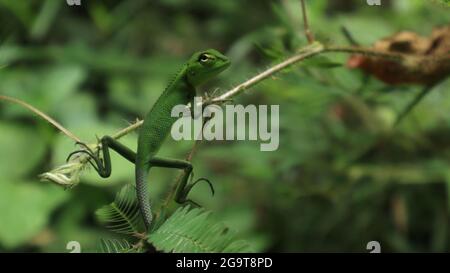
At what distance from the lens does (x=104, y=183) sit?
265 cm

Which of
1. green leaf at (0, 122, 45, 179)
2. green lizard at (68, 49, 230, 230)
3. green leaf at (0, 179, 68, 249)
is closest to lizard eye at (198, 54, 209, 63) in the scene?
green lizard at (68, 49, 230, 230)

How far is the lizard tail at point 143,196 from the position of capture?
1.03 meters

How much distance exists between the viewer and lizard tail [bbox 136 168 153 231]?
1026mm

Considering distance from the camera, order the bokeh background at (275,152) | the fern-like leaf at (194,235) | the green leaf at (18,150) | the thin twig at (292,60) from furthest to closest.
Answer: the green leaf at (18,150) → the bokeh background at (275,152) → the thin twig at (292,60) → the fern-like leaf at (194,235)

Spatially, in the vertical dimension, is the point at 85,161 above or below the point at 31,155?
below

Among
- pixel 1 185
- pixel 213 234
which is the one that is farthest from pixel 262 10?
pixel 213 234

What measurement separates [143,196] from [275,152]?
158cm

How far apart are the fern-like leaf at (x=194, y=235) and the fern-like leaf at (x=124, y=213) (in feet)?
0.25

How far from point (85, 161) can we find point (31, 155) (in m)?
2.04

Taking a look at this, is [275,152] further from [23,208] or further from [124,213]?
[124,213]

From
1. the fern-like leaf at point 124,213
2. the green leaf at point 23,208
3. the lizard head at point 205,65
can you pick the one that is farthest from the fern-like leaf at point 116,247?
the green leaf at point 23,208

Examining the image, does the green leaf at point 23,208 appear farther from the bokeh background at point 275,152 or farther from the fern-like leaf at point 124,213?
the fern-like leaf at point 124,213

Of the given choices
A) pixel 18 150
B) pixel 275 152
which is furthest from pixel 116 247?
pixel 18 150
